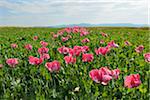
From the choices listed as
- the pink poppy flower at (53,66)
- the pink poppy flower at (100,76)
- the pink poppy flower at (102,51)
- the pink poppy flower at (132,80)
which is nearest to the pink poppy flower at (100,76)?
the pink poppy flower at (100,76)

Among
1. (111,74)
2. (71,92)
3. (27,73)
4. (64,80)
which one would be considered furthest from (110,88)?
(27,73)

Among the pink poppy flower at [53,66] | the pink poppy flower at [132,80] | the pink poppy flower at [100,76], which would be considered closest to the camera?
the pink poppy flower at [132,80]

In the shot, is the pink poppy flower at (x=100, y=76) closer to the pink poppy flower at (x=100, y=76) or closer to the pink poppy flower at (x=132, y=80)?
the pink poppy flower at (x=100, y=76)

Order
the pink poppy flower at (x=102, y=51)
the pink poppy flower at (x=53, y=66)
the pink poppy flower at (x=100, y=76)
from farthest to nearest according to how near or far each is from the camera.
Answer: the pink poppy flower at (x=102, y=51)
the pink poppy flower at (x=53, y=66)
the pink poppy flower at (x=100, y=76)

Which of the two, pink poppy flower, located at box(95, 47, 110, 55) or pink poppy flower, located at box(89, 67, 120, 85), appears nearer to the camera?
pink poppy flower, located at box(89, 67, 120, 85)

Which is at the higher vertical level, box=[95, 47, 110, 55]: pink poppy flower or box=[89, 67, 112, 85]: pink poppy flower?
box=[95, 47, 110, 55]: pink poppy flower

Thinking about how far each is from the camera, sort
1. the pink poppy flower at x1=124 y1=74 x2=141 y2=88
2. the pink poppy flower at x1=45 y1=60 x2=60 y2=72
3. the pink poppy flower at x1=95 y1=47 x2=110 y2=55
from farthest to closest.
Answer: the pink poppy flower at x1=95 y1=47 x2=110 y2=55, the pink poppy flower at x1=45 y1=60 x2=60 y2=72, the pink poppy flower at x1=124 y1=74 x2=141 y2=88

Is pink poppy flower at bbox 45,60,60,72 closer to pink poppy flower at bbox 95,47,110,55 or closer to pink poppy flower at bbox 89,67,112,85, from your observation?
pink poppy flower at bbox 89,67,112,85

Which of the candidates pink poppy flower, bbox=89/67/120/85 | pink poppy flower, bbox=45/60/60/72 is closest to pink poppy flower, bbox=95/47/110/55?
pink poppy flower, bbox=45/60/60/72

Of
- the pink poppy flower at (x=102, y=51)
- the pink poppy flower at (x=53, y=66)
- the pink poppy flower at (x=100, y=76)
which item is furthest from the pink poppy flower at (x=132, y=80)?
the pink poppy flower at (x=102, y=51)

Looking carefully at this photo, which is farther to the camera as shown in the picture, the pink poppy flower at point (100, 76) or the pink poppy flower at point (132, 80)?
the pink poppy flower at point (100, 76)

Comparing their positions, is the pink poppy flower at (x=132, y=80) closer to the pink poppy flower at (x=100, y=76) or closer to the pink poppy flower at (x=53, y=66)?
the pink poppy flower at (x=100, y=76)

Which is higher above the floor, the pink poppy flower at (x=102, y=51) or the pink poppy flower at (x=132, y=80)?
the pink poppy flower at (x=102, y=51)

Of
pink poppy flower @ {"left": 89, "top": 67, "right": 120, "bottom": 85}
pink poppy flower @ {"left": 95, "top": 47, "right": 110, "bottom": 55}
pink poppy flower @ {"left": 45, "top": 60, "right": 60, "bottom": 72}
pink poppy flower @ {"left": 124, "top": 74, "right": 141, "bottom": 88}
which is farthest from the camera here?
pink poppy flower @ {"left": 95, "top": 47, "right": 110, "bottom": 55}
